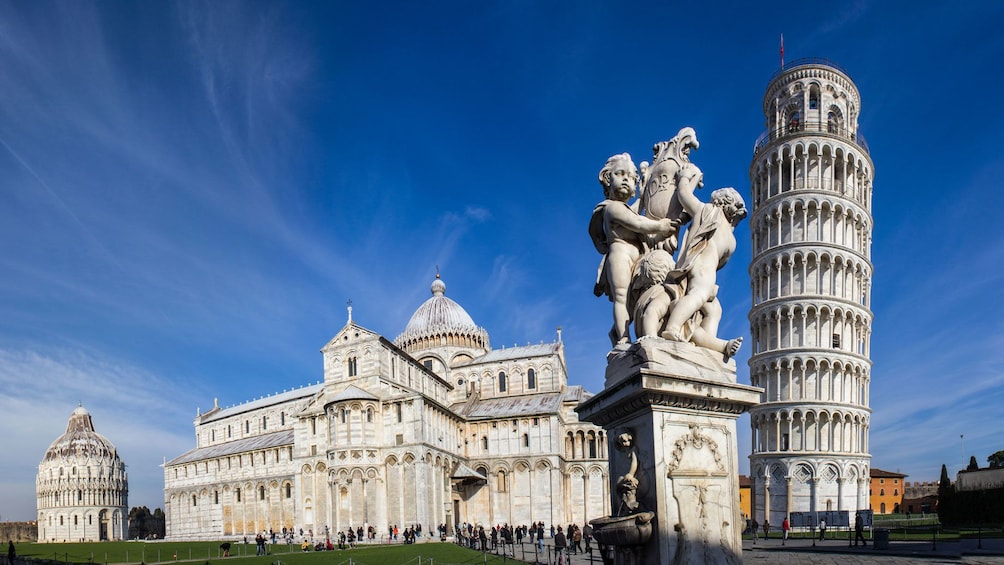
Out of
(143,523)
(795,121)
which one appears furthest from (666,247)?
(143,523)

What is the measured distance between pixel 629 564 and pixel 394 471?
52088mm

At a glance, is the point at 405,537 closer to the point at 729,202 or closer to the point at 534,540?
the point at 534,540

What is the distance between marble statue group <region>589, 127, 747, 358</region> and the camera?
5621 millimetres

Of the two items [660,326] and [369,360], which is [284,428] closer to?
[369,360]

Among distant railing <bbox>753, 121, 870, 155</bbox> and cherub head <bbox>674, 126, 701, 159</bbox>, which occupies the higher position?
distant railing <bbox>753, 121, 870, 155</bbox>

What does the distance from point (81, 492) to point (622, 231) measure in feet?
469

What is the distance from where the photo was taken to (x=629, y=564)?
5145mm

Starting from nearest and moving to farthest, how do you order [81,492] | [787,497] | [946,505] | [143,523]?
[946,505] < [787,497] < [81,492] < [143,523]

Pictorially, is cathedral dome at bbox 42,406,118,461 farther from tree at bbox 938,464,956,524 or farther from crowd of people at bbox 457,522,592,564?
tree at bbox 938,464,956,524

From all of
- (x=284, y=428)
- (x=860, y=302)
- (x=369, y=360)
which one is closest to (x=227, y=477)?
(x=284, y=428)

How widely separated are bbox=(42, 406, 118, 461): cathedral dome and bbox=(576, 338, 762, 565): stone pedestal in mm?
144410

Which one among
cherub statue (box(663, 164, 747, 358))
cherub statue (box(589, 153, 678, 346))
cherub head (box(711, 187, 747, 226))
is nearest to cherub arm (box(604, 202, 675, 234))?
cherub statue (box(589, 153, 678, 346))

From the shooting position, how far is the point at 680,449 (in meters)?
5.04

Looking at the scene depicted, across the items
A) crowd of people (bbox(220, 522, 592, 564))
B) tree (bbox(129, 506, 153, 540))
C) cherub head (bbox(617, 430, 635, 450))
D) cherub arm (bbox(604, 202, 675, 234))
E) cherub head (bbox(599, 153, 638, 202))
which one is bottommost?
tree (bbox(129, 506, 153, 540))
